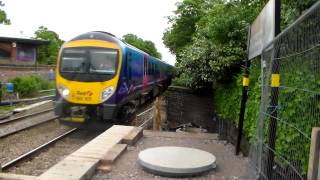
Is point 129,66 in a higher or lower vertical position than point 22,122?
higher

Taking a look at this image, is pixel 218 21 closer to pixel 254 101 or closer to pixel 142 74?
pixel 254 101

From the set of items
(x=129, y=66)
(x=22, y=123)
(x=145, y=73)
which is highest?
(x=129, y=66)

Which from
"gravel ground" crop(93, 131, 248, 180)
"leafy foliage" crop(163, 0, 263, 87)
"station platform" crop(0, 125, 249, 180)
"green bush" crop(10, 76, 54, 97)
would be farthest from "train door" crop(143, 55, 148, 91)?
"green bush" crop(10, 76, 54, 97)

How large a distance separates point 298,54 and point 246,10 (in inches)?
299

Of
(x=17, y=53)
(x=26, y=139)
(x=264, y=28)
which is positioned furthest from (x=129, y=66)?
(x=17, y=53)

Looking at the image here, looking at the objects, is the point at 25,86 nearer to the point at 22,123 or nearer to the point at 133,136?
the point at 22,123

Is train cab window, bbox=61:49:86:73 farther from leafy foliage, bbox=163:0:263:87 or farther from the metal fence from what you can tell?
the metal fence

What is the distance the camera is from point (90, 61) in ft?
40.2

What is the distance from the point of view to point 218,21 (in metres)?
11.1

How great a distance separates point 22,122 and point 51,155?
531 cm

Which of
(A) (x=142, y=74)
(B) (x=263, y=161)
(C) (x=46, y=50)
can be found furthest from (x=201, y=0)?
(C) (x=46, y=50)

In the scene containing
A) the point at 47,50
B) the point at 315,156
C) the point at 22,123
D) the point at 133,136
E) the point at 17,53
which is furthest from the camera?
the point at 47,50

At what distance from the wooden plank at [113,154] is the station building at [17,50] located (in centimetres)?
2819

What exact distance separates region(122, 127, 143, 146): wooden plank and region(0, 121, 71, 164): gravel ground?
2.91 m
